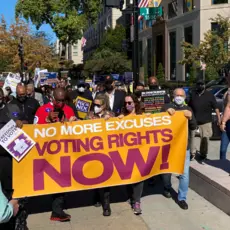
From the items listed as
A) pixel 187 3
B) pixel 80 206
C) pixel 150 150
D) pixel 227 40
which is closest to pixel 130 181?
pixel 150 150

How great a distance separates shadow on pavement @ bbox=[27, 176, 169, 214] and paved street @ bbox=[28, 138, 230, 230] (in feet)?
0.05

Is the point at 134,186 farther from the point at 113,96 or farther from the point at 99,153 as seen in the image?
the point at 113,96

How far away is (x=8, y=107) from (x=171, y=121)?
2216 millimetres

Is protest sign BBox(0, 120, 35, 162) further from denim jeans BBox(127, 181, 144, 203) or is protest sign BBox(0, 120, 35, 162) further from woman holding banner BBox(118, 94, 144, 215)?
denim jeans BBox(127, 181, 144, 203)

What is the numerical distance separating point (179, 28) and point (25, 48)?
21.5 m

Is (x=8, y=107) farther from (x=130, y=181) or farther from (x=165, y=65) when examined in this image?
(x=165, y=65)

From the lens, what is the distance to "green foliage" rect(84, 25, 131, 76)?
43219 mm

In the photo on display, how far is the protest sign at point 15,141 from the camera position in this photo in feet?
15.9

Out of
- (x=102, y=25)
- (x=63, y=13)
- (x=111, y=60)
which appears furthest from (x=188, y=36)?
(x=102, y=25)

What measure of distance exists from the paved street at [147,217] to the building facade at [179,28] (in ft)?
85.8

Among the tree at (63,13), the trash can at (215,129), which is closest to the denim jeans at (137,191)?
the trash can at (215,129)

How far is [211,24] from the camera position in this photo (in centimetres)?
3103

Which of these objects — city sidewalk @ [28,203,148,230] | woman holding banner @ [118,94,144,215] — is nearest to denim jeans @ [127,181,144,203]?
woman holding banner @ [118,94,144,215]

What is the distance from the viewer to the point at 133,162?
5488 millimetres
